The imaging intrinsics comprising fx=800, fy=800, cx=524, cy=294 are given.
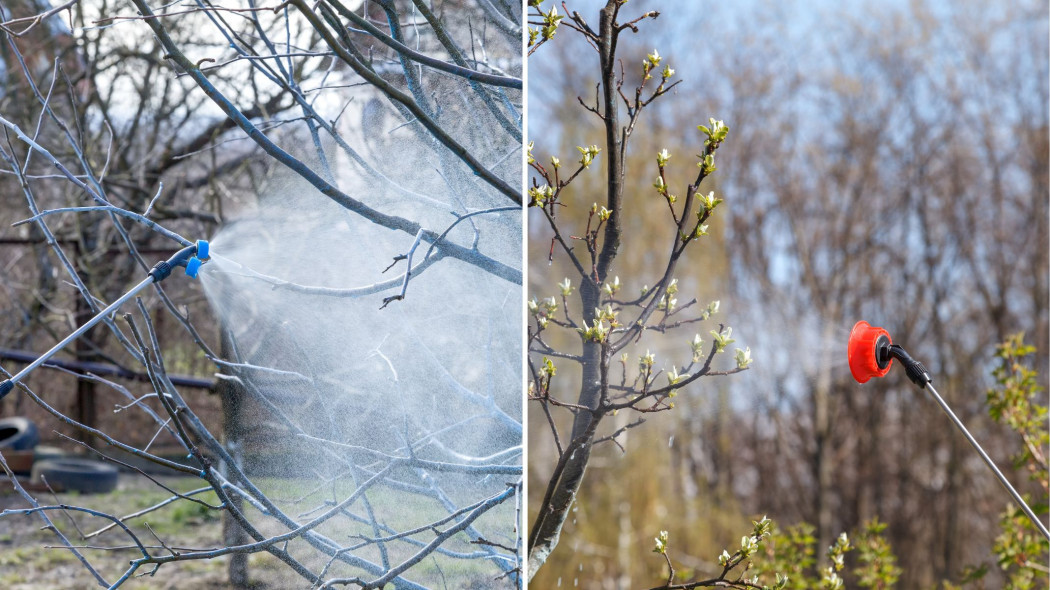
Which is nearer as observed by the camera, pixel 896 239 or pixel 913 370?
pixel 913 370

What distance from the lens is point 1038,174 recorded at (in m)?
2.47

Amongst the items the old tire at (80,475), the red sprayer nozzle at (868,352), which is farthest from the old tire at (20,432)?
the red sprayer nozzle at (868,352)

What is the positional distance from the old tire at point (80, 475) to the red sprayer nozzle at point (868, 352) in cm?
147

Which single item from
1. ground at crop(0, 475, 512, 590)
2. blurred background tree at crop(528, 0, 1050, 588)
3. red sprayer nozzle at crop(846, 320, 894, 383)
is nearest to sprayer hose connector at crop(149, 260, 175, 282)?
ground at crop(0, 475, 512, 590)

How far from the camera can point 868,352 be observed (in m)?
1.13

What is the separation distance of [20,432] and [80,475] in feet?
0.49

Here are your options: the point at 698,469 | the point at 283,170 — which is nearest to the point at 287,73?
the point at 283,170

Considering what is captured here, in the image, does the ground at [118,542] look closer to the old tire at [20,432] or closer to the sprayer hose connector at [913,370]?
the old tire at [20,432]

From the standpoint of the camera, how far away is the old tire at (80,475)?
1654 mm

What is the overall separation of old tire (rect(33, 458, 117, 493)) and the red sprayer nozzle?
57.8 inches

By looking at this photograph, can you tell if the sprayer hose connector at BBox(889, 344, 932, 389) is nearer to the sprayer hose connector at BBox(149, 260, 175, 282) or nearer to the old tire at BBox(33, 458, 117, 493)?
the sprayer hose connector at BBox(149, 260, 175, 282)

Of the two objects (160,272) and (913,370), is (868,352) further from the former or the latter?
(160,272)

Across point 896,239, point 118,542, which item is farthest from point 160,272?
point 896,239

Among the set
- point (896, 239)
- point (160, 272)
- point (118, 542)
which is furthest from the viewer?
point (896, 239)
